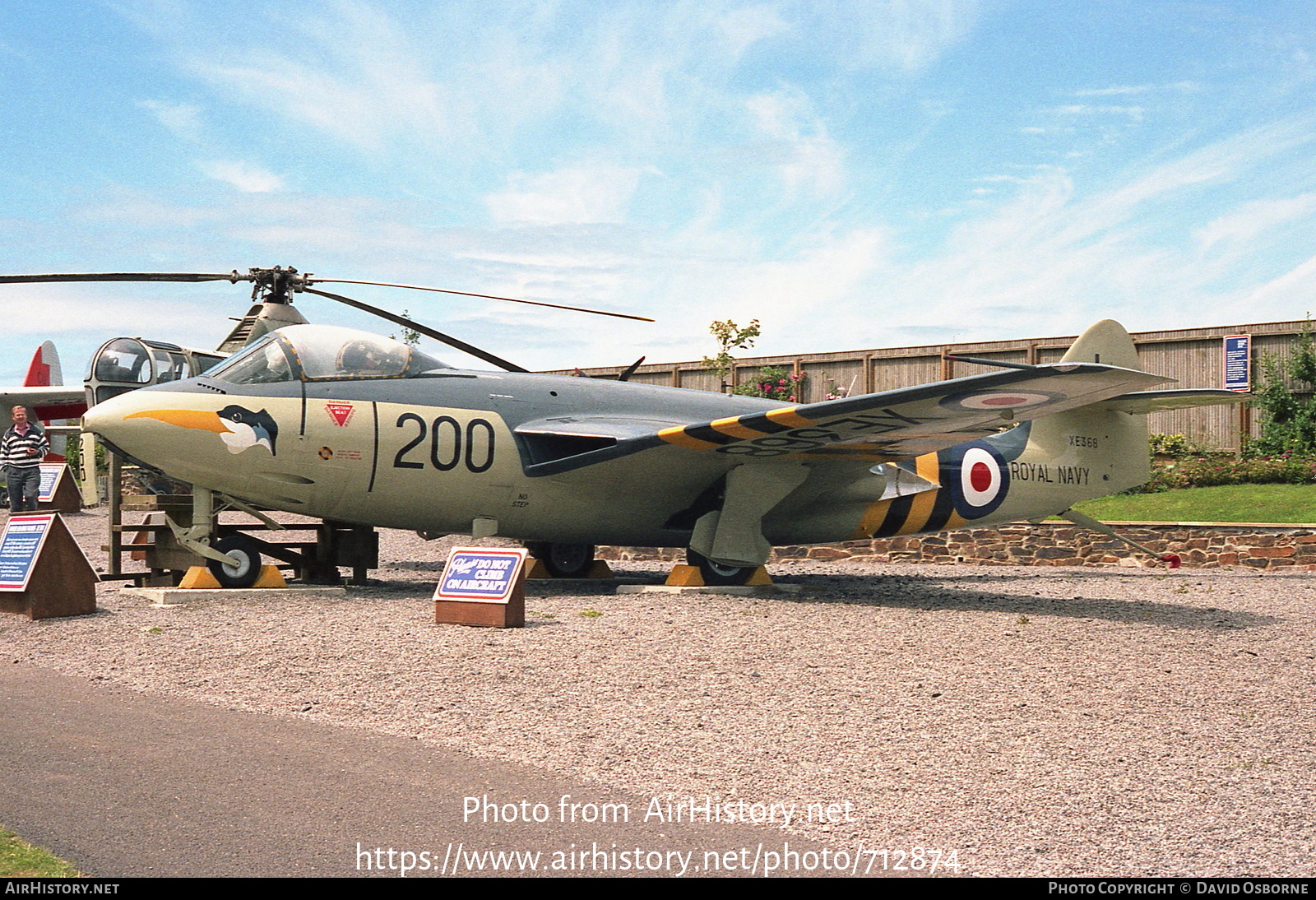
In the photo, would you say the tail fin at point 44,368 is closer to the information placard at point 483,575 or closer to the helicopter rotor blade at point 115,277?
the helicopter rotor blade at point 115,277

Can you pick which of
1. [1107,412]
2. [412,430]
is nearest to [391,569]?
[412,430]

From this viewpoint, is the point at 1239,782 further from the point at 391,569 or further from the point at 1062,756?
the point at 391,569

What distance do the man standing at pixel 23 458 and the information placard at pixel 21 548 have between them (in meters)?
7.33

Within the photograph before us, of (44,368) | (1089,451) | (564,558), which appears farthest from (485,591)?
(44,368)

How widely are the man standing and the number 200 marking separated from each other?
8151 millimetres

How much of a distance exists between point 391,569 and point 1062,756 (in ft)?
37.7

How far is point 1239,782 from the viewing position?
15.2 ft

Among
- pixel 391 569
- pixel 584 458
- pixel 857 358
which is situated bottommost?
pixel 391 569

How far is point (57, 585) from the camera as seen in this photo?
360 inches

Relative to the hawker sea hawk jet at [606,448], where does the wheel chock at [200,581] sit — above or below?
below

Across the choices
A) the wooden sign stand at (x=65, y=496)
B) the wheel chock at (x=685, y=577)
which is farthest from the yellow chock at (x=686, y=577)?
the wooden sign stand at (x=65, y=496)

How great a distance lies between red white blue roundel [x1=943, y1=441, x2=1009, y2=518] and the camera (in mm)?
13945

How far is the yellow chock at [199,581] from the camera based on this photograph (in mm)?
10680

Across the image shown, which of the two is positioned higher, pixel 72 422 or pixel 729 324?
pixel 729 324
